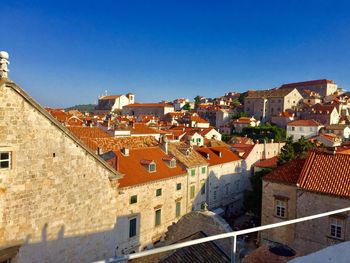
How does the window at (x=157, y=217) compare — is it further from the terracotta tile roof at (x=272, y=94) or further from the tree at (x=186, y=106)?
the tree at (x=186, y=106)

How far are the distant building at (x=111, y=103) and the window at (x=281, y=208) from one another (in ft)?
400

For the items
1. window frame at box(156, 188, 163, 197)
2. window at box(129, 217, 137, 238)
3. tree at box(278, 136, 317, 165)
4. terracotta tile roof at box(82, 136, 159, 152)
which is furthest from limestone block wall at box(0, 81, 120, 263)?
tree at box(278, 136, 317, 165)

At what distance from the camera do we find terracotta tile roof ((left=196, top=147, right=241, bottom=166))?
32444mm

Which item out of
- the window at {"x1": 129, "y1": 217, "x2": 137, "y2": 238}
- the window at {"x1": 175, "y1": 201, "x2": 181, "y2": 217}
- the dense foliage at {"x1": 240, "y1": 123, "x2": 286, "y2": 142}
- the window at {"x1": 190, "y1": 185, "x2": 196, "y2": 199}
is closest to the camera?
the window at {"x1": 129, "y1": 217, "x2": 137, "y2": 238}

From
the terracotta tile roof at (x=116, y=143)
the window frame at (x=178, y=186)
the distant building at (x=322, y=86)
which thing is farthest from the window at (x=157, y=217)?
the distant building at (x=322, y=86)

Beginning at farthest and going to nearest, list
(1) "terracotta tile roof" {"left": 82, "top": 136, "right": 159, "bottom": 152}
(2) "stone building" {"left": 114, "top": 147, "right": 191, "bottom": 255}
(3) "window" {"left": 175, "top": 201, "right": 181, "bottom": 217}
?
(1) "terracotta tile roof" {"left": 82, "top": 136, "right": 159, "bottom": 152} → (3) "window" {"left": 175, "top": 201, "right": 181, "bottom": 217} → (2) "stone building" {"left": 114, "top": 147, "right": 191, "bottom": 255}

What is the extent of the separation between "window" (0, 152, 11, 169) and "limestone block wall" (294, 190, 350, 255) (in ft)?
51.8

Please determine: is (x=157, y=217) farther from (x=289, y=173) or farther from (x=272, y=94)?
(x=272, y=94)

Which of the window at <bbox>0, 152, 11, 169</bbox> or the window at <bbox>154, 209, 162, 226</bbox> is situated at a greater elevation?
the window at <bbox>0, 152, 11, 169</bbox>

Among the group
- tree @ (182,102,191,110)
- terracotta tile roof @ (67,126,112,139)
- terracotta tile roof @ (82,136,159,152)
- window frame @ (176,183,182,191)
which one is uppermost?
tree @ (182,102,191,110)

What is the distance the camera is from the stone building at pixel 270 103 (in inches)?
3929

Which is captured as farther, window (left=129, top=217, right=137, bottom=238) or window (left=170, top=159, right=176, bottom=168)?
window (left=170, top=159, right=176, bottom=168)

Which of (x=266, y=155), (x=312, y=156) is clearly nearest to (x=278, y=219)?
(x=312, y=156)

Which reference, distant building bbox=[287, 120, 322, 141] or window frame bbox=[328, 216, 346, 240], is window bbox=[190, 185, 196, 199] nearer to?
window frame bbox=[328, 216, 346, 240]
